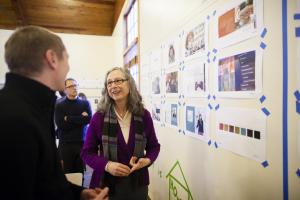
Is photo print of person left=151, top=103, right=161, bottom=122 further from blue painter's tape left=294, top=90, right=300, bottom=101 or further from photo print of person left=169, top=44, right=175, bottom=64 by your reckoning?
blue painter's tape left=294, top=90, right=300, bottom=101

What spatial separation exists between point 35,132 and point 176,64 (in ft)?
4.69

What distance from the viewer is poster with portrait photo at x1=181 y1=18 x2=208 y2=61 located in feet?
4.75

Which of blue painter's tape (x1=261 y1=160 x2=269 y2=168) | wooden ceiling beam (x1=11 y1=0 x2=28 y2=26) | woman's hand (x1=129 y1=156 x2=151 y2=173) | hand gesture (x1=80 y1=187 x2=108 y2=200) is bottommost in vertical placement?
hand gesture (x1=80 y1=187 x2=108 y2=200)

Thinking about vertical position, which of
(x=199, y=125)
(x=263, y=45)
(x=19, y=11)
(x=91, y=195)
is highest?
(x=19, y=11)

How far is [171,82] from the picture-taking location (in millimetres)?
2023

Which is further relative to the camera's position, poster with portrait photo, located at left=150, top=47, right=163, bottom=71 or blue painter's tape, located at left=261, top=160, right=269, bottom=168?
poster with portrait photo, located at left=150, top=47, right=163, bottom=71

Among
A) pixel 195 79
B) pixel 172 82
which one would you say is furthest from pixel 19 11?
pixel 195 79

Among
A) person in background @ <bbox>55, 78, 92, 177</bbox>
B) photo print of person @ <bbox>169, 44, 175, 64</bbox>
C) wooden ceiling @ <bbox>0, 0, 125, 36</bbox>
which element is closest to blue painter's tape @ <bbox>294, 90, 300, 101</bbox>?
photo print of person @ <bbox>169, 44, 175, 64</bbox>

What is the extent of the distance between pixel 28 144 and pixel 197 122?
1.14 metres

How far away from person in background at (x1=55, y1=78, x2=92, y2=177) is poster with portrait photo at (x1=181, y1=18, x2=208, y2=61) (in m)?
1.61

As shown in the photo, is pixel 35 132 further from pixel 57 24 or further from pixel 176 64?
pixel 57 24

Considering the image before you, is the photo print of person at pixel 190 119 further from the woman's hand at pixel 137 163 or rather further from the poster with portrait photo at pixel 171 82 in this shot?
the woman's hand at pixel 137 163

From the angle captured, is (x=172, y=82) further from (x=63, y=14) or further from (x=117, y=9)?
(x=63, y=14)

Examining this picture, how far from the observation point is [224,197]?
4.24 ft
